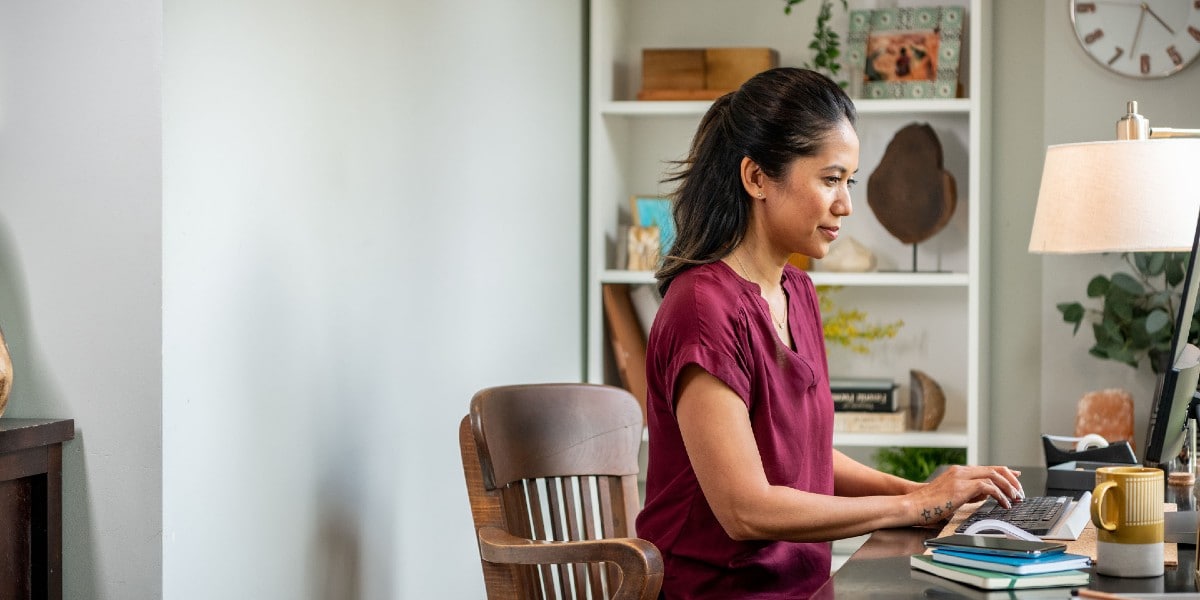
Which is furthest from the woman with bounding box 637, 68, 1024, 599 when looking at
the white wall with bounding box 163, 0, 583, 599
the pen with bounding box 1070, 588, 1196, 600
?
the white wall with bounding box 163, 0, 583, 599

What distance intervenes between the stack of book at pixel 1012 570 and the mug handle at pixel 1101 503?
0.05m

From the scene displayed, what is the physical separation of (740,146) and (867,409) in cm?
177

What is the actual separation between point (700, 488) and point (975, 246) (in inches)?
72.6

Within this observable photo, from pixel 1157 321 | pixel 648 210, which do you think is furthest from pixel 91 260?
pixel 1157 321

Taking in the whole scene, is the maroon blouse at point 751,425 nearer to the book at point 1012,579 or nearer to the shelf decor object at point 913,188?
the book at point 1012,579

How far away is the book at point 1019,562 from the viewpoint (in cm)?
138

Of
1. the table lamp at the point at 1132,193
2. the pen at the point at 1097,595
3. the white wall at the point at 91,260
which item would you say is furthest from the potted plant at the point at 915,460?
the white wall at the point at 91,260

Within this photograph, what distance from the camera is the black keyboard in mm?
1668

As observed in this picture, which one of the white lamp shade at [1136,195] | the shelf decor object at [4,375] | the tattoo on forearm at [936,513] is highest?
the white lamp shade at [1136,195]

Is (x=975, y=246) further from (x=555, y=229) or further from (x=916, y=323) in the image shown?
(x=555, y=229)

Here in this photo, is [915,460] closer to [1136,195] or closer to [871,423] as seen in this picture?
[871,423]

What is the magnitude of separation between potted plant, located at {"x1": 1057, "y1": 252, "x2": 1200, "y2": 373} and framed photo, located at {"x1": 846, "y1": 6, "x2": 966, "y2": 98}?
0.68m

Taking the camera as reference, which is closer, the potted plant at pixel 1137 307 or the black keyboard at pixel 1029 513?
the black keyboard at pixel 1029 513

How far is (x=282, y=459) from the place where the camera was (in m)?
1.82
